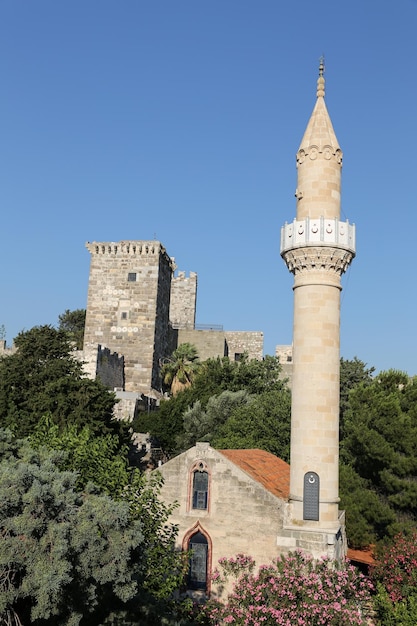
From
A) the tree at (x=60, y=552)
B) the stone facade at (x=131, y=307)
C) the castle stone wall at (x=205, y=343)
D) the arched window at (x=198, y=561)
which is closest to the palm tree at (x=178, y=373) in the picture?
the stone facade at (x=131, y=307)

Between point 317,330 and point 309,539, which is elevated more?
point 317,330

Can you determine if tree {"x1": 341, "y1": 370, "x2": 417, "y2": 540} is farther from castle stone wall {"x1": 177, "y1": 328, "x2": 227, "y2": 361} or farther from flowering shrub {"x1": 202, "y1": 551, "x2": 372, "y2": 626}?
castle stone wall {"x1": 177, "y1": 328, "x2": 227, "y2": 361}

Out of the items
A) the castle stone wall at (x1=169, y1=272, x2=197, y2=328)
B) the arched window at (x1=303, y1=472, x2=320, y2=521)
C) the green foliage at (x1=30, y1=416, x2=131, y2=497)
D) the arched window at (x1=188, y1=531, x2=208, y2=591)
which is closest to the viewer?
the green foliage at (x1=30, y1=416, x2=131, y2=497)

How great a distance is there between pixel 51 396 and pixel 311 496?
16096mm

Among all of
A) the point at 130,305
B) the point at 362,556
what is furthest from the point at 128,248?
the point at 362,556

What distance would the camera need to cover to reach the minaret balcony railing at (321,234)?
18.8 metres

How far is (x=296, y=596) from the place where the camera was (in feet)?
50.3

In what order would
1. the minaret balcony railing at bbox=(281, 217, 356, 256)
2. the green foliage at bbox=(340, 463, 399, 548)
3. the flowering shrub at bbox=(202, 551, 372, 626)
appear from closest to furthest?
the flowering shrub at bbox=(202, 551, 372, 626)
the minaret balcony railing at bbox=(281, 217, 356, 256)
the green foliage at bbox=(340, 463, 399, 548)

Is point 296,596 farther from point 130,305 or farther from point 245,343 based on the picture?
point 245,343

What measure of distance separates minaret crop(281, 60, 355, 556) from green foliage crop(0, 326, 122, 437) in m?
13.0

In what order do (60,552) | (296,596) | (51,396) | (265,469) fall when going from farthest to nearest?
(51,396) → (265,469) → (296,596) → (60,552)

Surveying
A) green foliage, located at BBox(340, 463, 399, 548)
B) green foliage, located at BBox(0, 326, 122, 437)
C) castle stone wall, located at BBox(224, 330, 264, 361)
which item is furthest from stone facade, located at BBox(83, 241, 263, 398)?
green foliage, located at BBox(340, 463, 399, 548)

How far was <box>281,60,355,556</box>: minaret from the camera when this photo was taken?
1762 cm

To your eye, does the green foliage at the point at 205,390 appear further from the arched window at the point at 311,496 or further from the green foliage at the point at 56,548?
the green foliage at the point at 56,548
